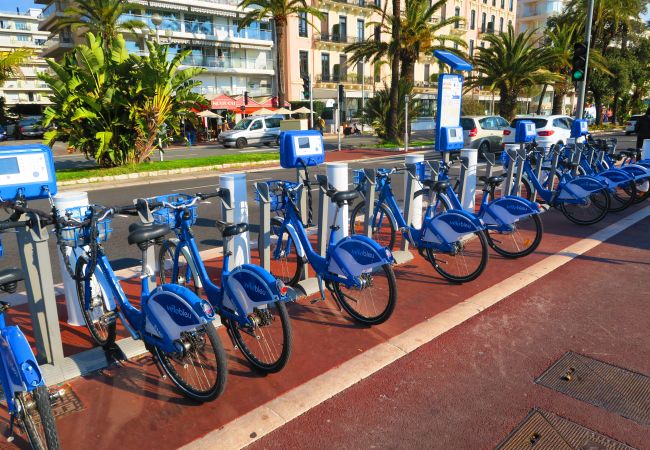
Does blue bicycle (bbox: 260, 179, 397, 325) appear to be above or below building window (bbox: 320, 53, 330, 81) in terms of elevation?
below

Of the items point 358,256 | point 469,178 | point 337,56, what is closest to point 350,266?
point 358,256

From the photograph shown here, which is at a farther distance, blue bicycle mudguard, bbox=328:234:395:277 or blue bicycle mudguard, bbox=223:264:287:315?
blue bicycle mudguard, bbox=328:234:395:277

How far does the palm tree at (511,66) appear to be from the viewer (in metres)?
24.8

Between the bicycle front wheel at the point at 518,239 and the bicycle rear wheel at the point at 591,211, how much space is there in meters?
1.83

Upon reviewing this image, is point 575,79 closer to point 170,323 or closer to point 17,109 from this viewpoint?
point 170,323

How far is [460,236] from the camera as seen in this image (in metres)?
5.01

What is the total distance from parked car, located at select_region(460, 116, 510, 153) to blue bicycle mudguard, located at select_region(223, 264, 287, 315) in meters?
15.7

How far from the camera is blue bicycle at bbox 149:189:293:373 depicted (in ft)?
10.7

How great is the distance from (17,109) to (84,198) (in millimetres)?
47175

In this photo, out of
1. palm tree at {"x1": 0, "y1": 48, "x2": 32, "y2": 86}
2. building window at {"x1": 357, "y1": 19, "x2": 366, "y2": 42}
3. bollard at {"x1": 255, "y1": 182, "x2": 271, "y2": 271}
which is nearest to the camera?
bollard at {"x1": 255, "y1": 182, "x2": 271, "y2": 271}

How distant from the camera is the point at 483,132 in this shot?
715 inches

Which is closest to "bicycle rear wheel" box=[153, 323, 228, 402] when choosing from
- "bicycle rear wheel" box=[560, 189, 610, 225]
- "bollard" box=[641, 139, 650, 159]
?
"bicycle rear wheel" box=[560, 189, 610, 225]

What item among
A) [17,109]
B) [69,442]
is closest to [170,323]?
[69,442]

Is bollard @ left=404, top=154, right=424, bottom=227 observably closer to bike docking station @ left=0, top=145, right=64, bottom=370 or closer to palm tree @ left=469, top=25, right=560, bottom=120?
bike docking station @ left=0, top=145, right=64, bottom=370
